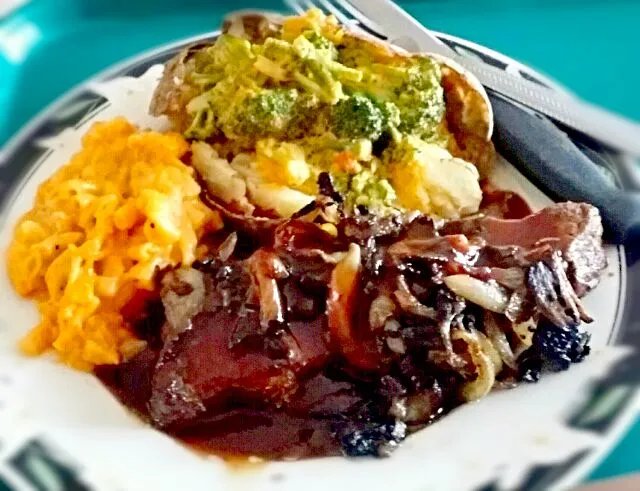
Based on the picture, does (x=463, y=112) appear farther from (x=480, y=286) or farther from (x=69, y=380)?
(x=69, y=380)

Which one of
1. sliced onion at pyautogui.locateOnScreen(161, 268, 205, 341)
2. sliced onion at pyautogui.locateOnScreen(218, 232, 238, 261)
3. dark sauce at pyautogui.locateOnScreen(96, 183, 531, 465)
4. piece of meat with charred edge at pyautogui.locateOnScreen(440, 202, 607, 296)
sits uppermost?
sliced onion at pyautogui.locateOnScreen(218, 232, 238, 261)

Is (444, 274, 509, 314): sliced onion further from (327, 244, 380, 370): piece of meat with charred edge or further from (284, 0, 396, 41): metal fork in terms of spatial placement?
(284, 0, 396, 41): metal fork

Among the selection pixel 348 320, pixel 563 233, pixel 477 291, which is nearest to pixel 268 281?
pixel 348 320

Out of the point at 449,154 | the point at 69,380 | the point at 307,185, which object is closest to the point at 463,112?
the point at 449,154

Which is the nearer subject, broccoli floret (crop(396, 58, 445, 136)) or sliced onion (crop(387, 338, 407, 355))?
sliced onion (crop(387, 338, 407, 355))

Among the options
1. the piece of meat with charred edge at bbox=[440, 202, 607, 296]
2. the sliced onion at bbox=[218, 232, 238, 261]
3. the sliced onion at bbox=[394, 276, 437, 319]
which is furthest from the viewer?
the sliced onion at bbox=[218, 232, 238, 261]

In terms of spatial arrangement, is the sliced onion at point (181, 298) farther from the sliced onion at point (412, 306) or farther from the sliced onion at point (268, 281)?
the sliced onion at point (412, 306)

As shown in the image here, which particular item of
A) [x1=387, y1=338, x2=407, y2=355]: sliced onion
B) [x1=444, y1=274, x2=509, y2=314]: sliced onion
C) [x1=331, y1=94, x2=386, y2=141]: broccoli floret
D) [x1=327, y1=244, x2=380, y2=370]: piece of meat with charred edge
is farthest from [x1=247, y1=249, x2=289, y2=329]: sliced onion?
[x1=331, y1=94, x2=386, y2=141]: broccoli floret

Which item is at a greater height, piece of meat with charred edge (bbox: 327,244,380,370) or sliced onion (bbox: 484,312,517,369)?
piece of meat with charred edge (bbox: 327,244,380,370)
